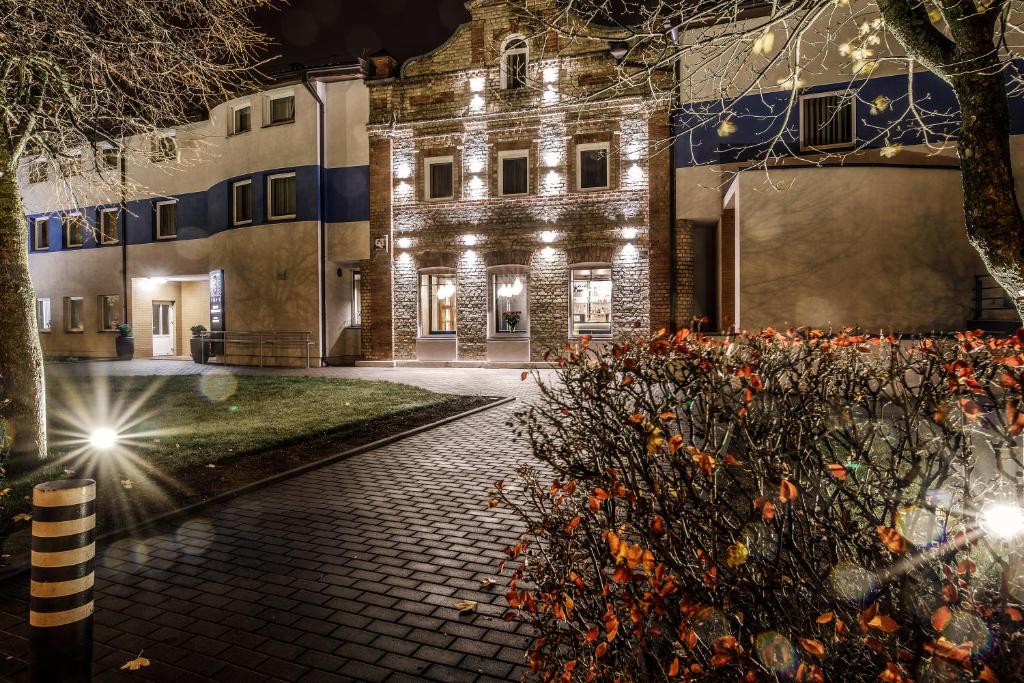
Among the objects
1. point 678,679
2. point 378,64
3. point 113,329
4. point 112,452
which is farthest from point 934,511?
point 113,329

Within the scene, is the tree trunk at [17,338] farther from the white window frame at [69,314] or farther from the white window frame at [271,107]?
the white window frame at [69,314]

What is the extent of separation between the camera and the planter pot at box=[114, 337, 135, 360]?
26.0 m

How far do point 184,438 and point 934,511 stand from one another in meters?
9.34

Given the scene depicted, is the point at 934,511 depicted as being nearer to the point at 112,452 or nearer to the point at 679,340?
the point at 679,340

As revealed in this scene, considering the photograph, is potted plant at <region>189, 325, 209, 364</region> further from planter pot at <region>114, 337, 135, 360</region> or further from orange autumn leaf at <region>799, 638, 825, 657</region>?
orange autumn leaf at <region>799, 638, 825, 657</region>

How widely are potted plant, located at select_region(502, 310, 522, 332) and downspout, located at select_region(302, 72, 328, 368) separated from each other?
21.3 feet

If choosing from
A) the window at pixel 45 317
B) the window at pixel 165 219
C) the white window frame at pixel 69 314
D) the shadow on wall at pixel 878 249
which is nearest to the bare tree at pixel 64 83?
the shadow on wall at pixel 878 249

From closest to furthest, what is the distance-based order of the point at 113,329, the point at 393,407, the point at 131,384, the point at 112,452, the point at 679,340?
the point at 679,340 < the point at 112,452 < the point at 393,407 < the point at 131,384 < the point at 113,329

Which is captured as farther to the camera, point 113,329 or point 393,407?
point 113,329

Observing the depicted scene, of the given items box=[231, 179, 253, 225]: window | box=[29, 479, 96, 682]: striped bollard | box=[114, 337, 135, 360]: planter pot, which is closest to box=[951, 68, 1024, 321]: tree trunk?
box=[29, 479, 96, 682]: striped bollard

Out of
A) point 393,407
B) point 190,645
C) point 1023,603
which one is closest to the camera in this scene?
point 1023,603

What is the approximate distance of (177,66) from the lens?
8914 millimetres

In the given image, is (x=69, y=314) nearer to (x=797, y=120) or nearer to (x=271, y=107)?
(x=271, y=107)

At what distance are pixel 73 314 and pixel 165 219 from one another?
23.2 feet
